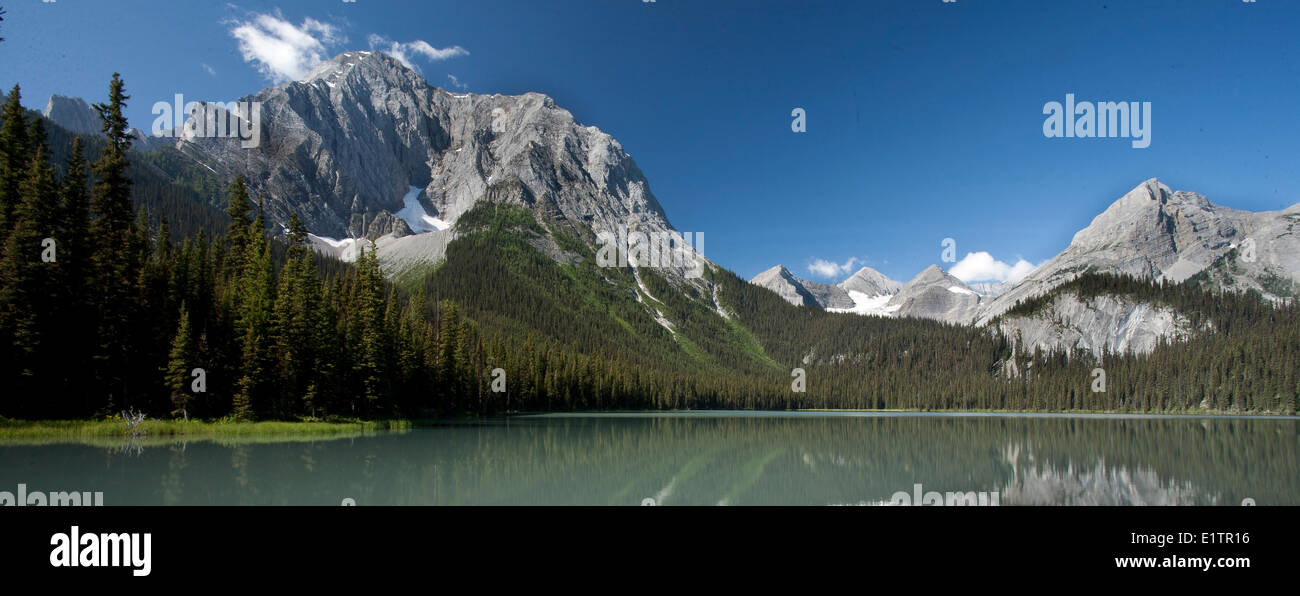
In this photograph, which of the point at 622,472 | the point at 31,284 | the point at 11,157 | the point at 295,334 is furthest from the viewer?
the point at 295,334

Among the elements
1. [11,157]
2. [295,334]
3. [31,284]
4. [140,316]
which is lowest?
[295,334]

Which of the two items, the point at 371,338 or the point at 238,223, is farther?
the point at 238,223

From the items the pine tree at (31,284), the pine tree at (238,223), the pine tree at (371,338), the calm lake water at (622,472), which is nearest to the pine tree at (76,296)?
the pine tree at (31,284)

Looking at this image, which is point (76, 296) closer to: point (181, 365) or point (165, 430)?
point (181, 365)

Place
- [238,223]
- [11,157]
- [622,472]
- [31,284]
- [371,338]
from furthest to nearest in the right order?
1. [238,223]
2. [371,338]
3. [11,157]
4. [31,284]
5. [622,472]

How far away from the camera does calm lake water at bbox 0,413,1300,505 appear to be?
21.2 meters

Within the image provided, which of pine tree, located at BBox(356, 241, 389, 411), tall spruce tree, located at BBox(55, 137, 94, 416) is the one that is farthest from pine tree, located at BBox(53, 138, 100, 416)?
pine tree, located at BBox(356, 241, 389, 411)

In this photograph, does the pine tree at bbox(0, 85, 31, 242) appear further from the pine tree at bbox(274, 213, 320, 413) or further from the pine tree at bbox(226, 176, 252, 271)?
the pine tree at bbox(226, 176, 252, 271)

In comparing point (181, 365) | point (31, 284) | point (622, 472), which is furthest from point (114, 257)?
point (622, 472)

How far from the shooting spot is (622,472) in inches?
1167

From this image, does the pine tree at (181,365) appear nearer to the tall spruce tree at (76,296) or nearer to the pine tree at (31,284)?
the tall spruce tree at (76,296)

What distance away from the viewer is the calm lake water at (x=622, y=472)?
2116cm
